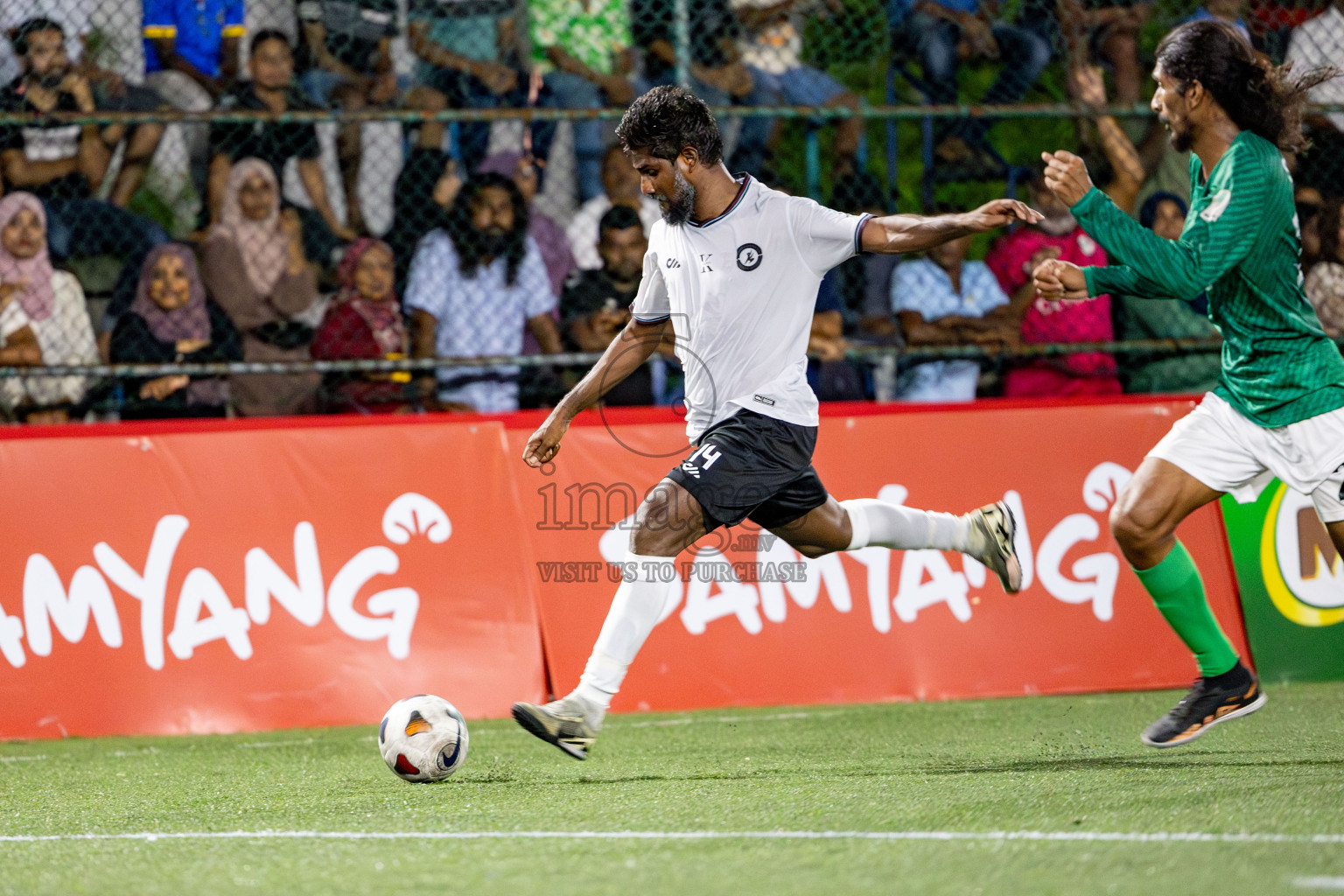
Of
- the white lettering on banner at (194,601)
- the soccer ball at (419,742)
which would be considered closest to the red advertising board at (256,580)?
the white lettering on banner at (194,601)

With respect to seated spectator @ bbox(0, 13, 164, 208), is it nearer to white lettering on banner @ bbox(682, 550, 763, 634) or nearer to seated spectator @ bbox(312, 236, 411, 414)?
seated spectator @ bbox(312, 236, 411, 414)

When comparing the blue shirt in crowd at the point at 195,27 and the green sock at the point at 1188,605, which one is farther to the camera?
the blue shirt in crowd at the point at 195,27

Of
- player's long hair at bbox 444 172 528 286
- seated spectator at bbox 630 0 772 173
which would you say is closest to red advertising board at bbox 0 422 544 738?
player's long hair at bbox 444 172 528 286

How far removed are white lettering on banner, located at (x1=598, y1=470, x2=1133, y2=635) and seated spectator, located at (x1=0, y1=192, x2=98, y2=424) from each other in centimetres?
301

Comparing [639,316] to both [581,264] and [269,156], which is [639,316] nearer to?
[581,264]

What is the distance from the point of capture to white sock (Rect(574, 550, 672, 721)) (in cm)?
447

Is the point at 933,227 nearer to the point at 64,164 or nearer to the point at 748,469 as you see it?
the point at 748,469

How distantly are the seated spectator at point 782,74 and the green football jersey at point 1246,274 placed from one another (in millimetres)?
4024

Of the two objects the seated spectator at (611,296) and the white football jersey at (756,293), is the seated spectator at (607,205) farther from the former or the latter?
the white football jersey at (756,293)

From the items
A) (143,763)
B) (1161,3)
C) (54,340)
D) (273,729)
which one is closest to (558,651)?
(273,729)

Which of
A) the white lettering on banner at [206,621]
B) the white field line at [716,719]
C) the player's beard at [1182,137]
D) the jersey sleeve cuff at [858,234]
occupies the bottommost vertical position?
the white field line at [716,719]

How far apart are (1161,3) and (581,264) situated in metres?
3.89

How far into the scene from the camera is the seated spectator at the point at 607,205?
8.08 meters

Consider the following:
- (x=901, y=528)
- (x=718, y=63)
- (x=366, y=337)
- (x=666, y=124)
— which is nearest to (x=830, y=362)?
(x=718, y=63)
